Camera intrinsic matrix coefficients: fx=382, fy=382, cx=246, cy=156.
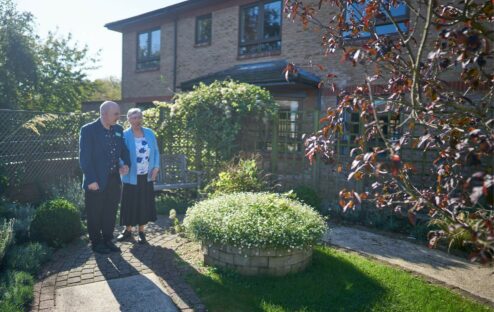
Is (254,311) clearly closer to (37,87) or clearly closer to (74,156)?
(74,156)

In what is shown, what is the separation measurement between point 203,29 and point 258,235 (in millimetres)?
12507

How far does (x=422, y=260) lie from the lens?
483 cm

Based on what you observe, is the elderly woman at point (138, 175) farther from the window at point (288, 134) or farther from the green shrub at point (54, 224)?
the window at point (288, 134)

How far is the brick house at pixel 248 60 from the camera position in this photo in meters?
8.23

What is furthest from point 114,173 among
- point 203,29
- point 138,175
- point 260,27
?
point 203,29

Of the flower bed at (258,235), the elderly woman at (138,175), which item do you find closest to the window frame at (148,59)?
the elderly woman at (138,175)

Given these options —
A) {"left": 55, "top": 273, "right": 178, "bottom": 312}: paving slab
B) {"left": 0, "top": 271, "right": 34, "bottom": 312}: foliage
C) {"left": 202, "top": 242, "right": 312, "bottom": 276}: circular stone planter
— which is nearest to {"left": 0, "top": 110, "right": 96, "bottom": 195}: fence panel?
{"left": 0, "top": 271, "right": 34, "bottom": 312}: foliage

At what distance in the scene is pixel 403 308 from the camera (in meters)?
3.64

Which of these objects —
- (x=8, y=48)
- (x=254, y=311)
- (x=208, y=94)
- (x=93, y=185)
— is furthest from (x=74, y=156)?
(x=8, y=48)

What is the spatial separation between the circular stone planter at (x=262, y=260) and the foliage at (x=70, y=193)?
3524 mm

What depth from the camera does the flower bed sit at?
4141 millimetres

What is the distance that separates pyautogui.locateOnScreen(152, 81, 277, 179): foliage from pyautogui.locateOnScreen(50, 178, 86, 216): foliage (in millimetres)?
2475

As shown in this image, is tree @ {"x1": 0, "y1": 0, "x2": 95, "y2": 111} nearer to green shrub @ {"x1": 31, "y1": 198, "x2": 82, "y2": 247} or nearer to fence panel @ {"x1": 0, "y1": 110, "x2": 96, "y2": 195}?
fence panel @ {"x1": 0, "y1": 110, "x2": 96, "y2": 195}

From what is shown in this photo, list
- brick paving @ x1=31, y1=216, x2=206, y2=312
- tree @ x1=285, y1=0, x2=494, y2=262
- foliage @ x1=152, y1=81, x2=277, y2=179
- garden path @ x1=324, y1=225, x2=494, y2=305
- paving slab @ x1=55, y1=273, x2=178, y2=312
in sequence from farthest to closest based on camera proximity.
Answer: foliage @ x1=152, y1=81, x2=277, y2=179, garden path @ x1=324, y1=225, x2=494, y2=305, brick paving @ x1=31, y1=216, x2=206, y2=312, paving slab @ x1=55, y1=273, x2=178, y2=312, tree @ x1=285, y1=0, x2=494, y2=262
